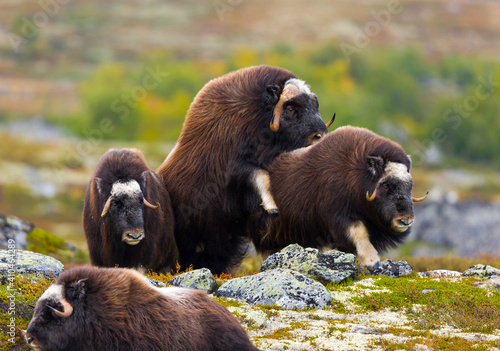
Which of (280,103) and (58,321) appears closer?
(58,321)

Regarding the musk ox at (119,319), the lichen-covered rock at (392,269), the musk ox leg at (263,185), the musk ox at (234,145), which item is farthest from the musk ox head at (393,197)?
the musk ox at (119,319)

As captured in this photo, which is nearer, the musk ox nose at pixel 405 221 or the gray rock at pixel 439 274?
the musk ox nose at pixel 405 221

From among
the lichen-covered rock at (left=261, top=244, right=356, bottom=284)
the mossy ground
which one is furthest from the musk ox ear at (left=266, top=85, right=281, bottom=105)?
the mossy ground

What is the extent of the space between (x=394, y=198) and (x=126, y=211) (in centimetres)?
237

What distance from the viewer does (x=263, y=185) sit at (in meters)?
6.97

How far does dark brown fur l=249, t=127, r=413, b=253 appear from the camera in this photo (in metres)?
6.51

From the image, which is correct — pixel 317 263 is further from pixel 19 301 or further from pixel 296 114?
pixel 19 301

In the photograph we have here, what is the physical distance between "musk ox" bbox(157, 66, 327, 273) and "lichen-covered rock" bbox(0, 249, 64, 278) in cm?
168

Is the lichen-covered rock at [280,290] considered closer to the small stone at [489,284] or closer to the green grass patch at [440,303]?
the green grass patch at [440,303]

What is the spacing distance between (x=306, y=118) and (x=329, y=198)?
895 mm

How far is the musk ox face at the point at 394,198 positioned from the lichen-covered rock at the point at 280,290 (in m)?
1.04

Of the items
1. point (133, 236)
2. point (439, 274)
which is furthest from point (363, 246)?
point (133, 236)

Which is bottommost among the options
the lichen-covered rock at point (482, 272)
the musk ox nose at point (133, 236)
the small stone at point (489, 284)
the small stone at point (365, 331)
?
the lichen-covered rock at point (482, 272)

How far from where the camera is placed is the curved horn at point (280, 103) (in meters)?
6.84
